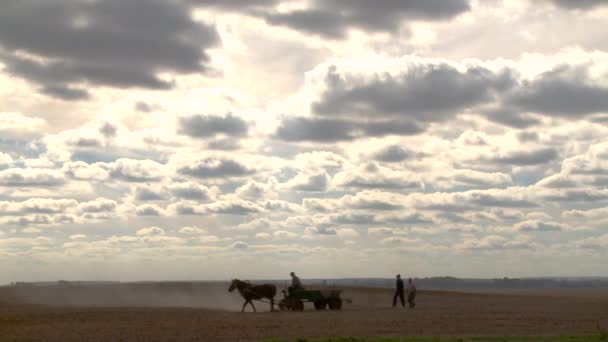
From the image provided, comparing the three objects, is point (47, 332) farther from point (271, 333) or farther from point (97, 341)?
Result: point (271, 333)

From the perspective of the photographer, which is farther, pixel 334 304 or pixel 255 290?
pixel 334 304

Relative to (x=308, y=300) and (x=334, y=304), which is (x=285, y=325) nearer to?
(x=308, y=300)

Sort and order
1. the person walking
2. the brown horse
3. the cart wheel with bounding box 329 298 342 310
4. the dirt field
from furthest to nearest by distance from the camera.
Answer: the person walking < the cart wheel with bounding box 329 298 342 310 < the brown horse < the dirt field

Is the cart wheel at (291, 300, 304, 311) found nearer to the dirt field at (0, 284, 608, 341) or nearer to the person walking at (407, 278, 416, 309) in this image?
the dirt field at (0, 284, 608, 341)

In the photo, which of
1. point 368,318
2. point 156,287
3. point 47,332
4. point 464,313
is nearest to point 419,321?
point 368,318

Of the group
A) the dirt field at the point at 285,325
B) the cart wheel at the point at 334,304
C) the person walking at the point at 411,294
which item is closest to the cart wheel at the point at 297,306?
the cart wheel at the point at 334,304

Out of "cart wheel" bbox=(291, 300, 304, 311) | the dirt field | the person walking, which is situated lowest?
the dirt field

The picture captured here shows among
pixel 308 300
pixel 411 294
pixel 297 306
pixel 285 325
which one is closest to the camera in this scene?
pixel 285 325

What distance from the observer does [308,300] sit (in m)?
47.8

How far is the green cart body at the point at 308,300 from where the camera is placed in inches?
1871

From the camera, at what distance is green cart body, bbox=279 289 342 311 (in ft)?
156

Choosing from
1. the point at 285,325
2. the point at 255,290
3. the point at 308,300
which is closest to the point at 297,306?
the point at 308,300

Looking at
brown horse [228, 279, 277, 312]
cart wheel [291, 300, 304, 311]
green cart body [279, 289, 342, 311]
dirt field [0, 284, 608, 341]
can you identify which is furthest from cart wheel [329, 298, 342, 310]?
dirt field [0, 284, 608, 341]

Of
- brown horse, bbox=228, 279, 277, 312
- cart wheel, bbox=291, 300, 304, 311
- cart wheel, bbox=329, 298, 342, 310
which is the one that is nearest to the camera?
cart wheel, bbox=291, 300, 304, 311
